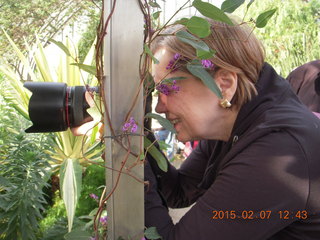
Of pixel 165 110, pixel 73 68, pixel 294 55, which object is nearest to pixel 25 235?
pixel 165 110

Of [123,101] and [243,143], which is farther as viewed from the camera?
[243,143]

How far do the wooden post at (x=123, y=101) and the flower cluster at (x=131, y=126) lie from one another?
16 mm

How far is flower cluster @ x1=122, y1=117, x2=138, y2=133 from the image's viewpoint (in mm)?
693

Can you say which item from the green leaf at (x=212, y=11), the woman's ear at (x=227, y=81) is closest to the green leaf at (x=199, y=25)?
the green leaf at (x=212, y=11)

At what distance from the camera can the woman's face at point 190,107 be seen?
101cm

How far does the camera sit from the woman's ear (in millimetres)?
412

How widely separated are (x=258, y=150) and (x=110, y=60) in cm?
47

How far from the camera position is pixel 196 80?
3.36 feet

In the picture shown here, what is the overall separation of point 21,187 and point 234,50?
0.77 meters

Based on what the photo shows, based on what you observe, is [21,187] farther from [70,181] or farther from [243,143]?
[243,143]

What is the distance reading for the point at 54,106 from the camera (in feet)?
2.76
